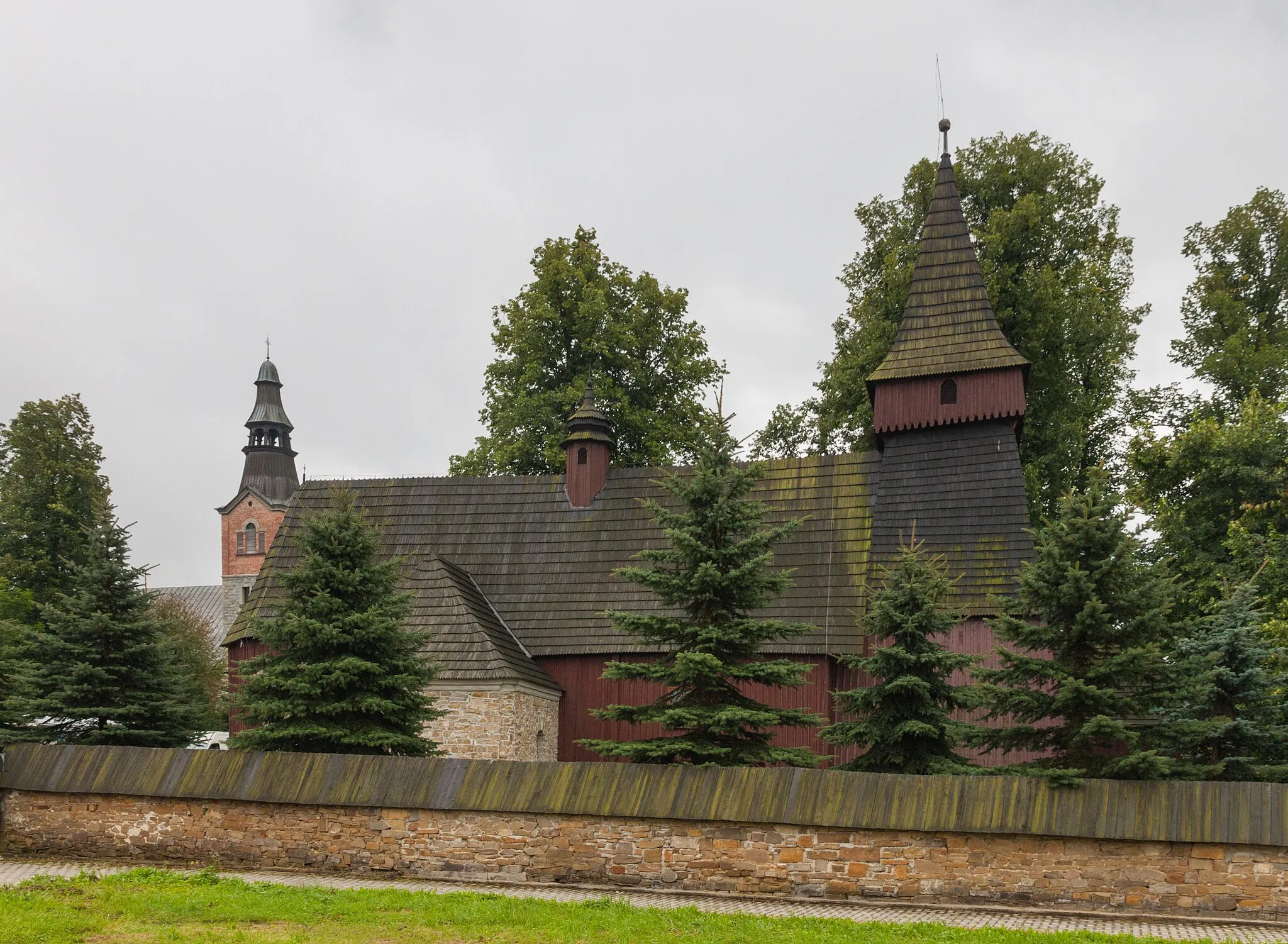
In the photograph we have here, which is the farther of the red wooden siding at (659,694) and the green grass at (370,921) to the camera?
the red wooden siding at (659,694)

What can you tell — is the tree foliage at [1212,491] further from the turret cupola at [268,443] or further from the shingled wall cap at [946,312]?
the turret cupola at [268,443]

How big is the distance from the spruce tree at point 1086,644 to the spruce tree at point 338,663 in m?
6.74

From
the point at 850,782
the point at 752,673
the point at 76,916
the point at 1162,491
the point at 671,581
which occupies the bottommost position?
the point at 76,916

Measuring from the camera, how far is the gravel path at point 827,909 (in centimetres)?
845

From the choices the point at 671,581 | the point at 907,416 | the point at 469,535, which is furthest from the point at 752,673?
the point at 469,535

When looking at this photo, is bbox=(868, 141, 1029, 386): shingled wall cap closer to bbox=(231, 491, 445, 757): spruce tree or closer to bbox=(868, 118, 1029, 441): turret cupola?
bbox=(868, 118, 1029, 441): turret cupola

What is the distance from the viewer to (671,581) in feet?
40.7

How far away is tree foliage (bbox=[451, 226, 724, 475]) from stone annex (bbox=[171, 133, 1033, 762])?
4.83 metres

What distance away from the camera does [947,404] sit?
18438 mm

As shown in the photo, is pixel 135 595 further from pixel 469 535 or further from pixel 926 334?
pixel 926 334

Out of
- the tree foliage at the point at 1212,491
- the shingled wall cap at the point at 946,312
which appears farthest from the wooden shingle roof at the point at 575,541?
the tree foliage at the point at 1212,491

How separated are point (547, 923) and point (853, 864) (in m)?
2.89

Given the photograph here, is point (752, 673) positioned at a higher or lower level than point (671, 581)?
lower

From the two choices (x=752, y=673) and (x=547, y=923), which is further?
(x=752, y=673)
